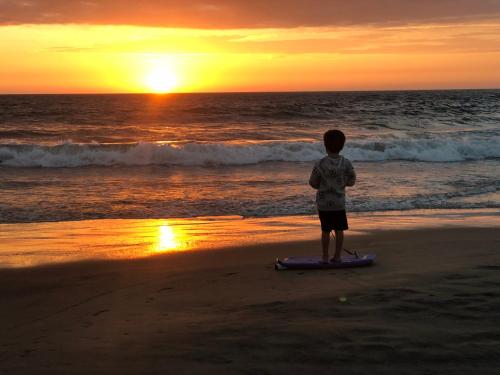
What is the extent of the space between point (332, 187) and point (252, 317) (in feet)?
6.92

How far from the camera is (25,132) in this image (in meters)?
29.6

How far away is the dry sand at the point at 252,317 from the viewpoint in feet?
10.7

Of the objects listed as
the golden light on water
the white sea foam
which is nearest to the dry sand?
the golden light on water

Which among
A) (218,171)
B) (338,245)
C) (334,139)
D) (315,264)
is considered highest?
(334,139)

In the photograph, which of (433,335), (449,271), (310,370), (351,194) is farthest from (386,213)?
(310,370)

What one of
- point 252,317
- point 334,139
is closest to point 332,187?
point 334,139

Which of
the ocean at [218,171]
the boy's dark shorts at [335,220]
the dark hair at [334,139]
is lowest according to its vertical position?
the ocean at [218,171]

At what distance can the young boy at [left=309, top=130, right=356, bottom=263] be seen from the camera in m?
5.70

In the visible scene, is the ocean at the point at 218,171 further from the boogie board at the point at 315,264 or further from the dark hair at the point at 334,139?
the dark hair at the point at 334,139

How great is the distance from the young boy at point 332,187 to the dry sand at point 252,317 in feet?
1.57

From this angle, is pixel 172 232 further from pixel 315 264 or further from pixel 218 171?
pixel 218 171

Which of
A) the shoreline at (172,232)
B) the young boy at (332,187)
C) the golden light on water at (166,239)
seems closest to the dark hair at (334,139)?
the young boy at (332,187)

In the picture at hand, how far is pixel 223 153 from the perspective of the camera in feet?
67.1

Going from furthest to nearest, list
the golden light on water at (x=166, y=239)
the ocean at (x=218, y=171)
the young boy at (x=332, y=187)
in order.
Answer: the ocean at (x=218, y=171) → the golden light on water at (x=166, y=239) → the young boy at (x=332, y=187)
